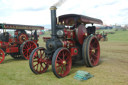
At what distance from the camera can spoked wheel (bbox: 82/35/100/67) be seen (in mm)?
4812

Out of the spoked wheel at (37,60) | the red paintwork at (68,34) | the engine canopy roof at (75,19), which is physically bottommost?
the spoked wheel at (37,60)

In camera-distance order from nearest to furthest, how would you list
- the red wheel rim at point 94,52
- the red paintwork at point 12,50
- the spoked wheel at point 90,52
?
the spoked wheel at point 90,52
the red wheel rim at point 94,52
the red paintwork at point 12,50

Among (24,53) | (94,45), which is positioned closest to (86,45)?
(94,45)

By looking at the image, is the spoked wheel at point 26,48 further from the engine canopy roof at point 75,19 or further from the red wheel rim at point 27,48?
the engine canopy roof at point 75,19

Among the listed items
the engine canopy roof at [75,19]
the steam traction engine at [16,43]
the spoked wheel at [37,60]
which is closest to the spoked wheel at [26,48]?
the steam traction engine at [16,43]

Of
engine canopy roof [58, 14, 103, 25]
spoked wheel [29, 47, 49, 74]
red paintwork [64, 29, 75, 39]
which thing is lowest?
spoked wheel [29, 47, 49, 74]

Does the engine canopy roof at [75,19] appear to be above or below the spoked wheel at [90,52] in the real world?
above

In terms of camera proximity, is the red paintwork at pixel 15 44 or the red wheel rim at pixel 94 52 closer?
the red wheel rim at pixel 94 52

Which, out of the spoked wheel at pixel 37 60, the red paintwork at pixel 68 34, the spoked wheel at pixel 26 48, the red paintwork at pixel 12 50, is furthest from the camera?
the spoked wheel at pixel 26 48

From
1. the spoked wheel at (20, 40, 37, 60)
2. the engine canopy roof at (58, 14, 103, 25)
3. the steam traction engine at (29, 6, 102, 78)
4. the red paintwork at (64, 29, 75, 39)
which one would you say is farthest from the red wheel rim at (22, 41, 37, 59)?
the red paintwork at (64, 29, 75, 39)

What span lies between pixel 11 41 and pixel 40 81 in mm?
4506

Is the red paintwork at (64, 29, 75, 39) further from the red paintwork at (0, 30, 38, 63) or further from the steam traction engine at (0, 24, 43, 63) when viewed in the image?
the red paintwork at (0, 30, 38, 63)

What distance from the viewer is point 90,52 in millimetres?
5246

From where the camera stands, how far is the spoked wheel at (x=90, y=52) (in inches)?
189
